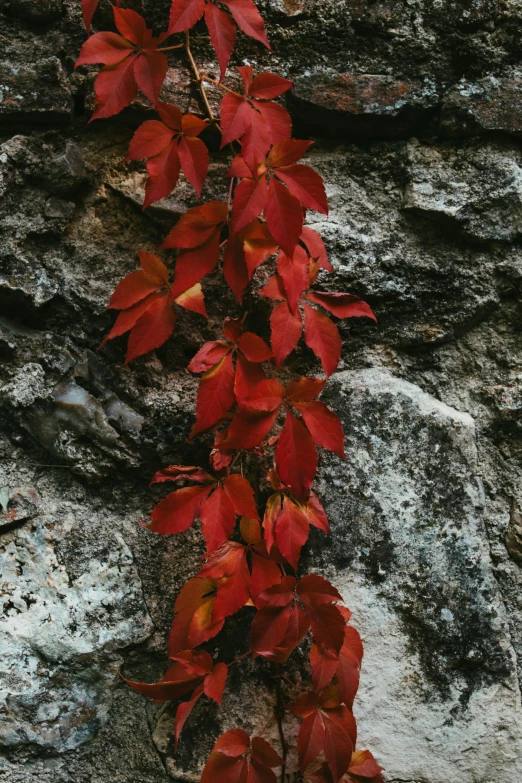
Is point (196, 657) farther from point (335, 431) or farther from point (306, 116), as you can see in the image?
point (306, 116)

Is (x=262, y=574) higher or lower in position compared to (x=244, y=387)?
lower

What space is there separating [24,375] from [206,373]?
0.26m

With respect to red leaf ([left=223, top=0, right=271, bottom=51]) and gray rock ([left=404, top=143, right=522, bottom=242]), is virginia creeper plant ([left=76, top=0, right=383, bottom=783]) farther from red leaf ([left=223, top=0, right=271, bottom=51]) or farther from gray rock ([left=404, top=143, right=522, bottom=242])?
gray rock ([left=404, top=143, right=522, bottom=242])

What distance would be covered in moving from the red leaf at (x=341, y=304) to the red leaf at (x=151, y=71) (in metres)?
0.32

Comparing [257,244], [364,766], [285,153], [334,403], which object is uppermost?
[285,153]

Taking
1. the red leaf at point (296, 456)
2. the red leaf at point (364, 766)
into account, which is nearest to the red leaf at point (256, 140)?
the red leaf at point (296, 456)

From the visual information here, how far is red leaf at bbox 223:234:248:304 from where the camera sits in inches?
33.7

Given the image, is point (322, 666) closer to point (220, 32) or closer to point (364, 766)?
point (364, 766)

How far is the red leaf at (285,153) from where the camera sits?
0.82 m

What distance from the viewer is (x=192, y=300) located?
87cm

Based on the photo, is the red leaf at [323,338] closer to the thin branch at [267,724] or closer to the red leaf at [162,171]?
the red leaf at [162,171]

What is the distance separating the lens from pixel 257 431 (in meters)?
0.83

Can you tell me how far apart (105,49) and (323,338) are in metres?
0.45

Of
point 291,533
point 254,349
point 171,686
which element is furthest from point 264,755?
point 254,349
